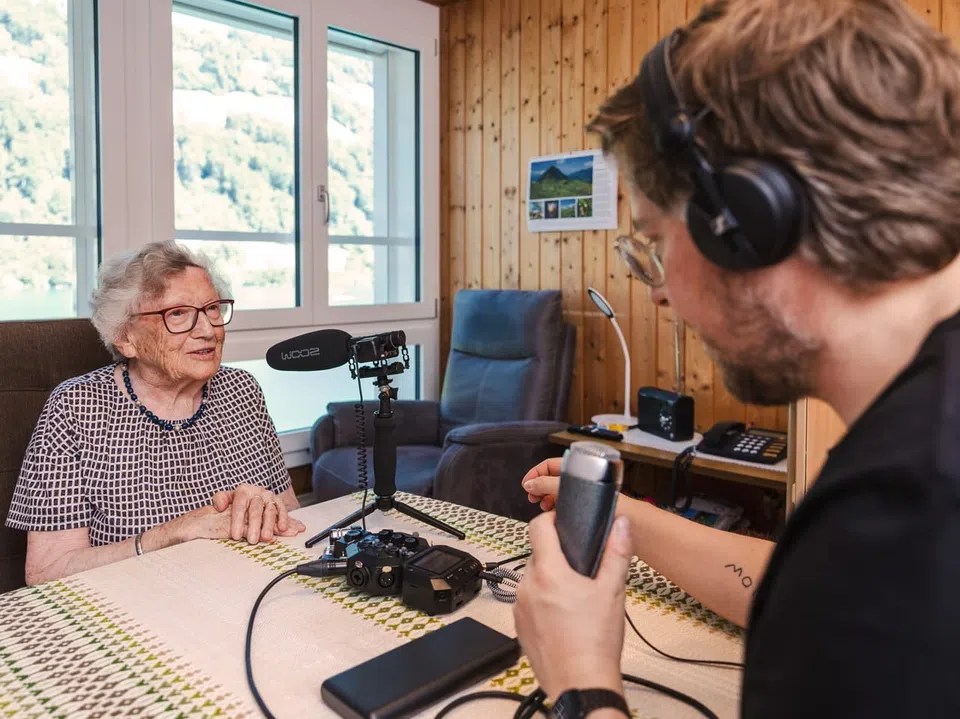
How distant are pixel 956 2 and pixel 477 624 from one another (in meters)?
2.78

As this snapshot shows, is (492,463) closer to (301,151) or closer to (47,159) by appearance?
(301,151)

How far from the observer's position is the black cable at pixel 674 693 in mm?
853

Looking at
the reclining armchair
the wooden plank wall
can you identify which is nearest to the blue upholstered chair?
the wooden plank wall

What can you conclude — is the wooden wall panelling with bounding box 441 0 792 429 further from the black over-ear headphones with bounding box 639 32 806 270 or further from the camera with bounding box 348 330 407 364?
the black over-ear headphones with bounding box 639 32 806 270

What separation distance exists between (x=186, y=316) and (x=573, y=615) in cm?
140

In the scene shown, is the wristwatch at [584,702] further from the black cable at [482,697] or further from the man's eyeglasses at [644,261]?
the man's eyeglasses at [644,261]

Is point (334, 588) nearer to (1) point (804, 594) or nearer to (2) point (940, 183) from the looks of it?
(1) point (804, 594)

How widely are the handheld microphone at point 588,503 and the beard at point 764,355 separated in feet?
0.42

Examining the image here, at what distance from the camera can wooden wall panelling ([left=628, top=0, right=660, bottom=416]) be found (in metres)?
3.41

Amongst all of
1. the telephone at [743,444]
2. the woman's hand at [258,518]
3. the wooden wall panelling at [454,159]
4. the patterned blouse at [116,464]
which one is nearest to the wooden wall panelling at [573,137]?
the wooden wall panelling at [454,159]

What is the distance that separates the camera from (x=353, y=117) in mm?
3812

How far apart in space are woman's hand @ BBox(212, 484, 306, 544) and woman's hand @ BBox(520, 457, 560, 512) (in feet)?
1.55

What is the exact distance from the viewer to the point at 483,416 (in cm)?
353

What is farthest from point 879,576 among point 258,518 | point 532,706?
point 258,518
